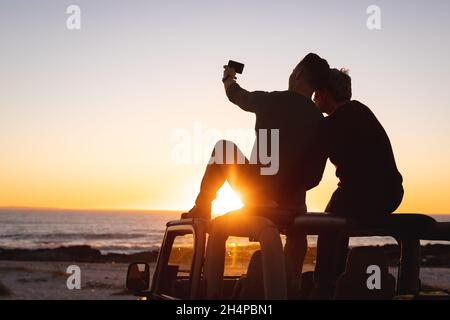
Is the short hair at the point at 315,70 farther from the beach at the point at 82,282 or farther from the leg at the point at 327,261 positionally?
the beach at the point at 82,282

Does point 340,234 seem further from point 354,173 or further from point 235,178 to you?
point 235,178

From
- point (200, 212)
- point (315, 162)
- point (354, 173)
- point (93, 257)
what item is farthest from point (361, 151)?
point (93, 257)

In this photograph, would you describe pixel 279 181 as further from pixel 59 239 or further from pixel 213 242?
pixel 59 239

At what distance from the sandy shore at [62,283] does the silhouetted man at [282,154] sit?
1851 cm

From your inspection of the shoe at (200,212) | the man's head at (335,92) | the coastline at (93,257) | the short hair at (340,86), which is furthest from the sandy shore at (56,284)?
the short hair at (340,86)

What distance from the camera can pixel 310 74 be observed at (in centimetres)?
456

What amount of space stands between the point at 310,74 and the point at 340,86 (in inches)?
14.4

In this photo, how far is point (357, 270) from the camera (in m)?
3.49

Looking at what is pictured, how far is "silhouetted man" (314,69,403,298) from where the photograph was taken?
11.9ft

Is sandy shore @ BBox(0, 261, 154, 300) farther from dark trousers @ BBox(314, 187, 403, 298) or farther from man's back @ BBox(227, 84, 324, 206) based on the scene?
dark trousers @ BBox(314, 187, 403, 298)

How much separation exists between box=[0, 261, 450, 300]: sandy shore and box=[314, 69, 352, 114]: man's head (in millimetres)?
18782

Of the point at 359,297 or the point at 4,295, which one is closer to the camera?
the point at 359,297
